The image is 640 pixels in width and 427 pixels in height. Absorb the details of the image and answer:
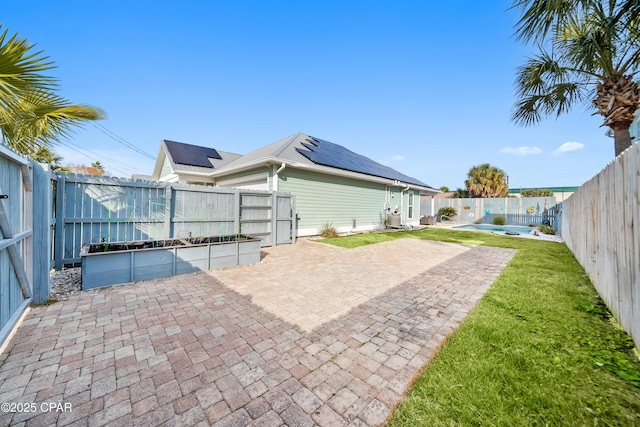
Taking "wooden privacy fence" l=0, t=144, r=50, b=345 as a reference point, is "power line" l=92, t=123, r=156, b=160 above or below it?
above

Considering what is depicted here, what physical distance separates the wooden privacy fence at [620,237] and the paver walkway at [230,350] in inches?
60.2

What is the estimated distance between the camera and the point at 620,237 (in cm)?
273

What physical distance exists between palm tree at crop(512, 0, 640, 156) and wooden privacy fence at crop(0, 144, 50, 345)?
29.6 feet

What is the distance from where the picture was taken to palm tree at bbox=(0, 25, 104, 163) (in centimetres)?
310

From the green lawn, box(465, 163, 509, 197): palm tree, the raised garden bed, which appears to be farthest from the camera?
box(465, 163, 509, 197): palm tree

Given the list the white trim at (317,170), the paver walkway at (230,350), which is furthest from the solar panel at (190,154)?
the paver walkway at (230,350)

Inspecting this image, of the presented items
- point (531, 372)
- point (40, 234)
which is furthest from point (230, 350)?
point (40, 234)

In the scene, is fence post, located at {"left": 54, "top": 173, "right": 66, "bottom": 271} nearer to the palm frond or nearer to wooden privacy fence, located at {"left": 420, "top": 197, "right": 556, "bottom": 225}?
the palm frond

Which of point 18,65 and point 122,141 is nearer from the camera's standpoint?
point 18,65

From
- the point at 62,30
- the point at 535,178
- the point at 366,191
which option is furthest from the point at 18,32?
the point at 535,178

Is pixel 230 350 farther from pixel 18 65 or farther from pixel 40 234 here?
pixel 18 65

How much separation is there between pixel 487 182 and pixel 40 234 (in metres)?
29.5

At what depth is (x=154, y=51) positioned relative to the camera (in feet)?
33.2

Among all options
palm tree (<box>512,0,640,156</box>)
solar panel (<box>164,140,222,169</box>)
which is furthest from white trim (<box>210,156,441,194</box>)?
palm tree (<box>512,0,640,156</box>)
